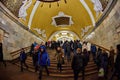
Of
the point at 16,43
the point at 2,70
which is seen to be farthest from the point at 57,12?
the point at 2,70

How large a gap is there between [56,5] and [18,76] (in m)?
12.2

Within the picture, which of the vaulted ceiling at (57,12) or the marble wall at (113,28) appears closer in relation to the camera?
the marble wall at (113,28)

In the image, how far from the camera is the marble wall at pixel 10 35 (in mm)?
12586

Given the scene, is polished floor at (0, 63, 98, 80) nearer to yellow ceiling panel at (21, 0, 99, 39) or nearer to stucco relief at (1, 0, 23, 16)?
stucco relief at (1, 0, 23, 16)

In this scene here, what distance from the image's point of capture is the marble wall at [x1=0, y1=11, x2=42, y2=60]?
12586 mm

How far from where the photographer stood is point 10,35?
1384 cm

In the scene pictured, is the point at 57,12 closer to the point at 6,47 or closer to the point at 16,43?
the point at 16,43

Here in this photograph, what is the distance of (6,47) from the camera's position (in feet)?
42.7

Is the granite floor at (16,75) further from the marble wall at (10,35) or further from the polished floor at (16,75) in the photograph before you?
the marble wall at (10,35)

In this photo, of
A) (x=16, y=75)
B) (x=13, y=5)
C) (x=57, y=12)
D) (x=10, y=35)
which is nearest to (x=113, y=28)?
(x=16, y=75)

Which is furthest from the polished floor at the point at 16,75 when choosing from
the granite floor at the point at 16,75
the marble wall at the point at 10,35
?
the marble wall at the point at 10,35

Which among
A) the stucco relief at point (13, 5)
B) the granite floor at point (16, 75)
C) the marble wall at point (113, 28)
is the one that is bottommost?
the granite floor at point (16, 75)

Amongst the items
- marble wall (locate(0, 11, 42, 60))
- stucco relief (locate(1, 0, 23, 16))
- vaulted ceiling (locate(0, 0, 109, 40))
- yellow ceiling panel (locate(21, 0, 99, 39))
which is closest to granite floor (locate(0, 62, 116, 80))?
marble wall (locate(0, 11, 42, 60))

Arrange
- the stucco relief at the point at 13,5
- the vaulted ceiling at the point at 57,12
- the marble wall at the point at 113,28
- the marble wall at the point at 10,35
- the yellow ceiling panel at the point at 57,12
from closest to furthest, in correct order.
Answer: the marble wall at the point at 113,28 → the marble wall at the point at 10,35 → the stucco relief at the point at 13,5 → the vaulted ceiling at the point at 57,12 → the yellow ceiling panel at the point at 57,12
